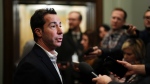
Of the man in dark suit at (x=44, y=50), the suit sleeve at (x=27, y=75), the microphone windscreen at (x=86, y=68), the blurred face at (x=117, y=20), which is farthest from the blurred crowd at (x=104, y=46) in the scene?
the suit sleeve at (x=27, y=75)

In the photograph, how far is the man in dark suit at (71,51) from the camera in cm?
302

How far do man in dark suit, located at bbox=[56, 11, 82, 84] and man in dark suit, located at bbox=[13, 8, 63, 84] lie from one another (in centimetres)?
140

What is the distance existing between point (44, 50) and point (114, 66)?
1.81 ft

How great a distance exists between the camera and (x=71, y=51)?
11.0 ft

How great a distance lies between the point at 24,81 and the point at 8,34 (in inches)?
Result: 90.1

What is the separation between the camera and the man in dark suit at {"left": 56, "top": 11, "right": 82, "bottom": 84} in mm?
3021

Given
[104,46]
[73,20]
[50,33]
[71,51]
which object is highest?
[50,33]

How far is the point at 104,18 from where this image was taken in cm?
396

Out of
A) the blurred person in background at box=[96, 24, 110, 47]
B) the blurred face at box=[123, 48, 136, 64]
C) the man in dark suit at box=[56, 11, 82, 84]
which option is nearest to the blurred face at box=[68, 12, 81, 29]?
the man in dark suit at box=[56, 11, 82, 84]

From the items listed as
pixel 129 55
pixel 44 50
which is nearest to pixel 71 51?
pixel 129 55

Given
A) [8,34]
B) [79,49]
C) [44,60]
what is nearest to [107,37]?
[79,49]

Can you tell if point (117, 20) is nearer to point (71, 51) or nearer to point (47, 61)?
point (71, 51)

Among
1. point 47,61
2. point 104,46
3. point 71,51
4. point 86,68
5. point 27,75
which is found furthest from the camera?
point 71,51

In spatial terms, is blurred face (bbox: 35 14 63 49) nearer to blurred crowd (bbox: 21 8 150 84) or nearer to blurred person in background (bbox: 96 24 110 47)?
blurred crowd (bbox: 21 8 150 84)
